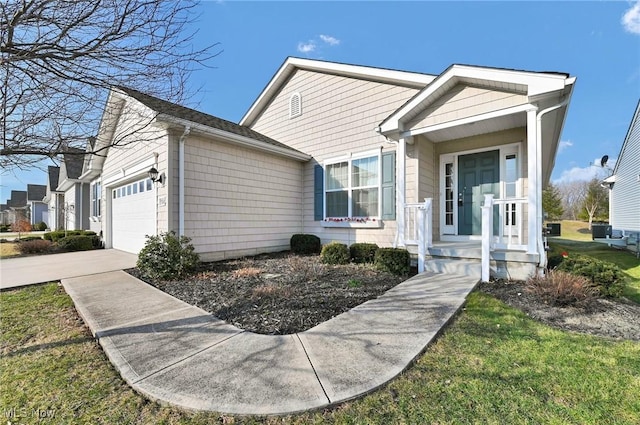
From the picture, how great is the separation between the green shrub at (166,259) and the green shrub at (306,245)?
11.4 ft

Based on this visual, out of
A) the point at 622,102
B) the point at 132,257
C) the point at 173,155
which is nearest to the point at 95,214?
the point at 132,257

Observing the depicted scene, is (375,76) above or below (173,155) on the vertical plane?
above

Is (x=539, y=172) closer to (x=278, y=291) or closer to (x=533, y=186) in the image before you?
(x=533, y=186)

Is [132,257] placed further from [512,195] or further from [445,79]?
[512,195]

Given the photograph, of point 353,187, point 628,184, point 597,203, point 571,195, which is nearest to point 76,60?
point 353,187

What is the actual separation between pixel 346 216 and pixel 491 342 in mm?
5893

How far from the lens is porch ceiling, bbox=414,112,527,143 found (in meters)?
5.91

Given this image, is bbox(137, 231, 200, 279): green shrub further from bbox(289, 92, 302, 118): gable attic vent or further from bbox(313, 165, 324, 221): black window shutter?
bbox(289, 92, 302, 118): gable attic vent

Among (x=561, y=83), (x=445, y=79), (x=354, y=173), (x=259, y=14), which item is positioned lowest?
(x=354, y=173)

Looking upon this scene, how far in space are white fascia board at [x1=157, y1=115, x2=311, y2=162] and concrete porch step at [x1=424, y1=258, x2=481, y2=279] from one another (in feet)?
17.8

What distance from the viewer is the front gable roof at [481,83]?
477 cm

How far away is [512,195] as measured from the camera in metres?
6.66

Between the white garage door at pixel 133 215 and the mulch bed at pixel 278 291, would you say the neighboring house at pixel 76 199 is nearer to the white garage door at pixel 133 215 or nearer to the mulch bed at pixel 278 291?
the white garage door at pixel 133 215

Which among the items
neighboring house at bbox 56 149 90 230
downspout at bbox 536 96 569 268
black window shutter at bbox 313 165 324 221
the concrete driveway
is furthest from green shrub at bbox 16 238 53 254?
downspout at bbox 536 96 569 268
